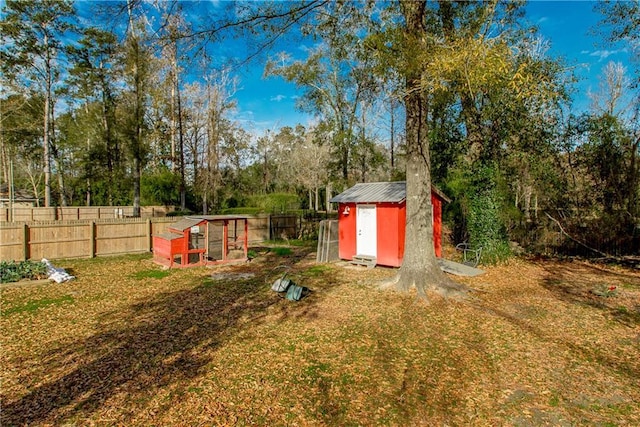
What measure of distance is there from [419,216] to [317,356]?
4.68 m

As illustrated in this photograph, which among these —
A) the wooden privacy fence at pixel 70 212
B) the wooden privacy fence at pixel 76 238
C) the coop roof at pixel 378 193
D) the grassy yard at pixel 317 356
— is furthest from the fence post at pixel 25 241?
the wooden privacy fence at pixel 70 212

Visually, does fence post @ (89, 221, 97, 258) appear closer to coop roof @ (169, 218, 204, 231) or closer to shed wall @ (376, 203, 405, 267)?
coop roof @ (169, 218, 204, 231)

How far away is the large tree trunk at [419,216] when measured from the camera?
813cm

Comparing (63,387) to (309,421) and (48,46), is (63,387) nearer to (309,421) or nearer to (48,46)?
(309,421)

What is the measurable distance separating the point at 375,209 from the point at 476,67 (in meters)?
6.70

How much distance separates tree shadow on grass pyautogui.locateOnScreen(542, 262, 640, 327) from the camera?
702cm

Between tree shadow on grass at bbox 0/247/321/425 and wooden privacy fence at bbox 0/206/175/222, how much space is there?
2080cm

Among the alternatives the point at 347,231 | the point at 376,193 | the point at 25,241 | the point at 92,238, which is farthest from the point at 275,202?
the point at 25,241

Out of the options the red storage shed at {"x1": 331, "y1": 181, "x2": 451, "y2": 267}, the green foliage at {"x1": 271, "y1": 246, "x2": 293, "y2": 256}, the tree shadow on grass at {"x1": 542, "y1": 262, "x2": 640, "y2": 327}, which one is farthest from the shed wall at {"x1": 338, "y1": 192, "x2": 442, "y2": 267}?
the tree shadow on grass at {"x1": 542, "y1": 262, "x2": 640, "y2": 327}

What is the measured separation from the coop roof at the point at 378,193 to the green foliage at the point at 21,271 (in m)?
8.88

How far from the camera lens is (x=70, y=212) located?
25219 millimetres

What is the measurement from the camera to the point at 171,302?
24.8 ft

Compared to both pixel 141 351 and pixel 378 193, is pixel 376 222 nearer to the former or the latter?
pixel 378 193

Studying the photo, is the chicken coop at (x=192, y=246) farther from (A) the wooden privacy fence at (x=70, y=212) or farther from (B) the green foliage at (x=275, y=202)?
(B) the green foliage at (x=275, y=202)
